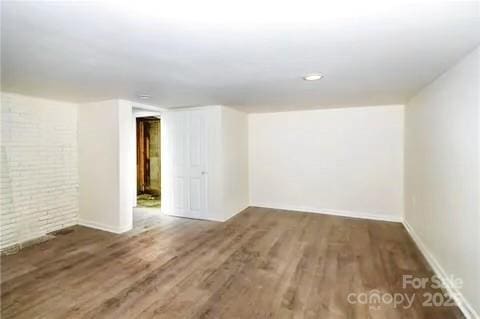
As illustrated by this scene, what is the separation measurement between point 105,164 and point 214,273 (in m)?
2.65

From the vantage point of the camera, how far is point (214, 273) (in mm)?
2787

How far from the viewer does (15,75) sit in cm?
269

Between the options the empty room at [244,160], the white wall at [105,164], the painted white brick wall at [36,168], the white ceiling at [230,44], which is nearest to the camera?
the white ceiling at [230,44]

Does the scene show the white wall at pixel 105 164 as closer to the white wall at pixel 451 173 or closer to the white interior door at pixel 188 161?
the white interior door at pixel 188 161

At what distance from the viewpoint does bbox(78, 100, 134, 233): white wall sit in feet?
13.4

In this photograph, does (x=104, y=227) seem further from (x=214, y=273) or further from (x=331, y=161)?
(x=331, y=161)

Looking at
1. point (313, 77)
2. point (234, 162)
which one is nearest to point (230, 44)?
point (313, 77)

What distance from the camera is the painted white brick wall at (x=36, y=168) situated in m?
3.62

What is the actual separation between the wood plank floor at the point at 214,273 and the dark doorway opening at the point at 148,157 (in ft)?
10.2

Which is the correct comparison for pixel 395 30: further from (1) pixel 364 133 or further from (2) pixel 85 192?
(2) pixel 85 192

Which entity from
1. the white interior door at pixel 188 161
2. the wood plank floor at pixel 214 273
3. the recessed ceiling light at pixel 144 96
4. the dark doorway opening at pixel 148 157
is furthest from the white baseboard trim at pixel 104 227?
the dark doorway opening at pixel 148 157

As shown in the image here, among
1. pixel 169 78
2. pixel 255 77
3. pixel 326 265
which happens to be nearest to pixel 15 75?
pixel 169 78

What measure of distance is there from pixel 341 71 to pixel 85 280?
11.0ft

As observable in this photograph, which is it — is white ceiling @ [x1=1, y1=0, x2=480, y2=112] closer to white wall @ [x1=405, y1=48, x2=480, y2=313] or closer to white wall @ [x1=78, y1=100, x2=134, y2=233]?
white wall @ [x1=405, y1=48, x2=480, y2=313]
